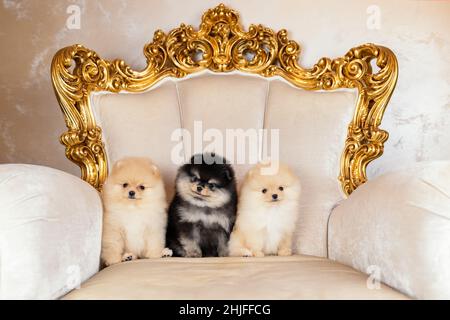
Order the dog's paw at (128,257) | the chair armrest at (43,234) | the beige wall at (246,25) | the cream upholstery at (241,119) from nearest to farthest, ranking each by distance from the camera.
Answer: the chair armrest at (43,234), the dog's paw at (128,257), the cream upholstery at (241,119), the beige wall at (246,25)

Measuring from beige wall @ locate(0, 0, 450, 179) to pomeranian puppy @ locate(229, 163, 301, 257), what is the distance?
0.62 m

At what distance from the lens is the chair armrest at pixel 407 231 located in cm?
90

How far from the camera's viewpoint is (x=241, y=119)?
5.08ft

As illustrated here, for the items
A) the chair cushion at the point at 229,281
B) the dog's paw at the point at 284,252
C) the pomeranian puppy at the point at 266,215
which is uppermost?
the pomeranian puppy at the point at 266,215

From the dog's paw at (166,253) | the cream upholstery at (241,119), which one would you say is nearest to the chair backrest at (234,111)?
the cream upholstery at (241,119)

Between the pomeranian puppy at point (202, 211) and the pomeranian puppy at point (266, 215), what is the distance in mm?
41

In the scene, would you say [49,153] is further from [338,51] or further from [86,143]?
[338,51]

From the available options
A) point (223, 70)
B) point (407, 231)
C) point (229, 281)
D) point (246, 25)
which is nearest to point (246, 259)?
point (229, 281)

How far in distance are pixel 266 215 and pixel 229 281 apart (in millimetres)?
355

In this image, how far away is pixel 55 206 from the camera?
1.02 m

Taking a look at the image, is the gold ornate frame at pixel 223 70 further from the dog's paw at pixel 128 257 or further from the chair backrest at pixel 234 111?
the dog's paw at pixel 128 257

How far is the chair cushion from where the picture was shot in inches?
35.9
